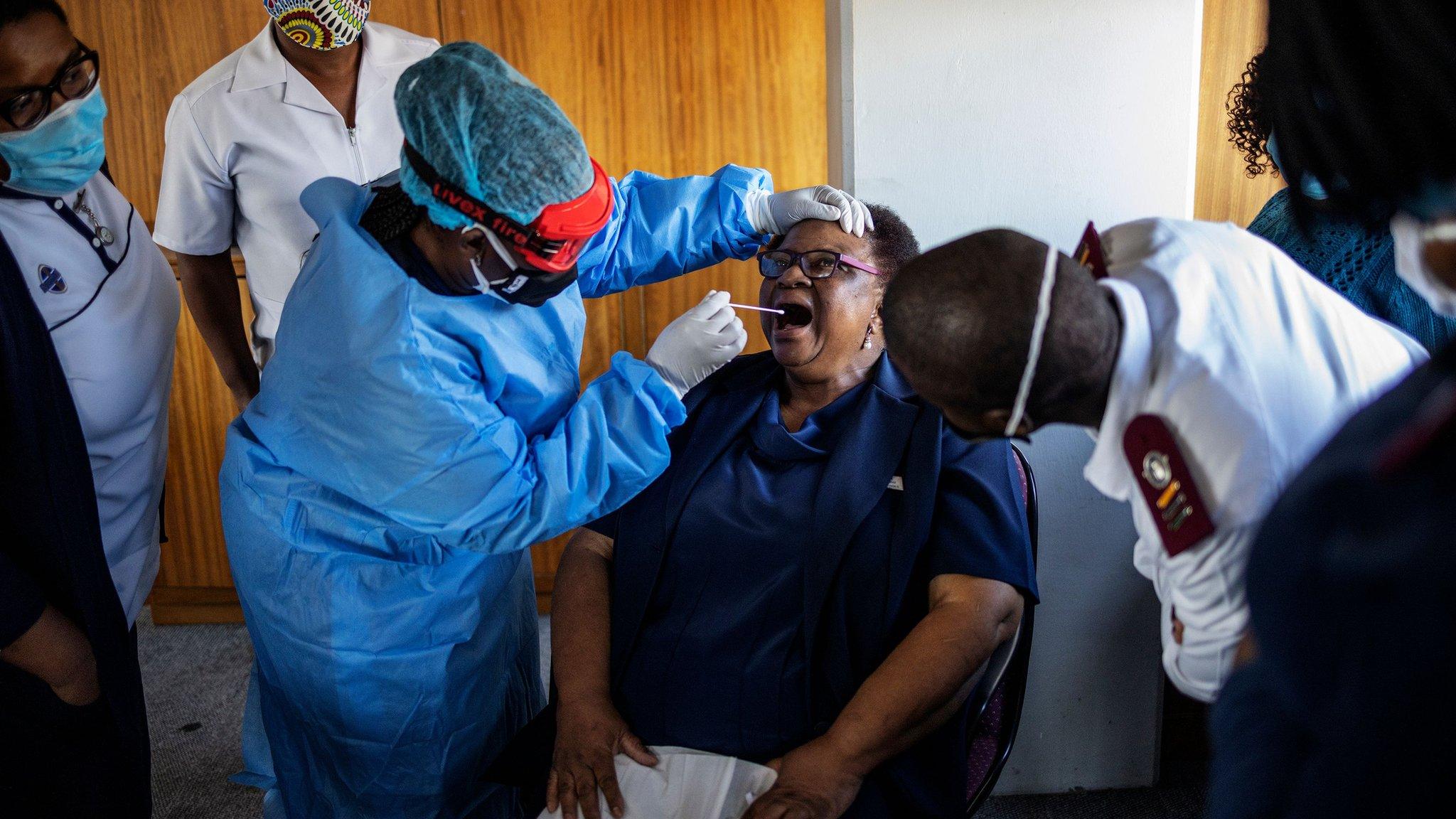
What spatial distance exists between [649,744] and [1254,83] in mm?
1535

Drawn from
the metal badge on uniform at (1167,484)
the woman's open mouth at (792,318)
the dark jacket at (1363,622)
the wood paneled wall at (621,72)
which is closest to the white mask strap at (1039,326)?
the metal badge on uniform at (1167,484)

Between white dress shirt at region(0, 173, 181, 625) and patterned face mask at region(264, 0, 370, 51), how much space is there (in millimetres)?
466

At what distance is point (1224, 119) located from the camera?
2223 mm

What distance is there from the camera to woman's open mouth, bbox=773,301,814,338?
5.82 feet

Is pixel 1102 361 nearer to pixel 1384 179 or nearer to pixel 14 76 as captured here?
pixel 1384 179

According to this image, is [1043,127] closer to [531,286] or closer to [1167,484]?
[531,286]

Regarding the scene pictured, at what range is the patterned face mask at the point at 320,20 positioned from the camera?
6.24 feet

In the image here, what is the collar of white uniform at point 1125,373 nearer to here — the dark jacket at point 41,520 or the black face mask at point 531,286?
the black face mask at point 531,286

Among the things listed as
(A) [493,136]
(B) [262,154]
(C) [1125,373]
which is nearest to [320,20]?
(B) [262,154]

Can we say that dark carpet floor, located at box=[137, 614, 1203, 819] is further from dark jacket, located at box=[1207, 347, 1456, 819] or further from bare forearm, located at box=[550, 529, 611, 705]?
dark jacket, located at box=[1207, 347, 1456, 819]

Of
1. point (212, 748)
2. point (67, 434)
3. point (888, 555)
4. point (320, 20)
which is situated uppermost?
point (320, 20)

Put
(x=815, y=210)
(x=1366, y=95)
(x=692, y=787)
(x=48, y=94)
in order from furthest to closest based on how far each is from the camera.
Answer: (x=815, y=210) → (x=48, y=94) → (x=692, y=787) → (x=1366, y=95)

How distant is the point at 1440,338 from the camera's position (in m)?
1.56

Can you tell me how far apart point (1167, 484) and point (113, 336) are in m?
1.69
